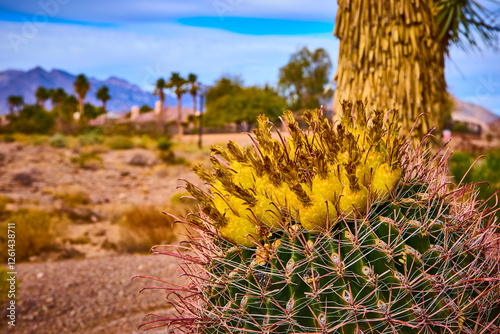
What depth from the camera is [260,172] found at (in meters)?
1.62

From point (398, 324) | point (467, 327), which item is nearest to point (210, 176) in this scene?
point (398, 324)

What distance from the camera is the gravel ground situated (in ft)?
16.5

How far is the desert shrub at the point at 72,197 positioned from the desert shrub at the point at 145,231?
494 centimetres

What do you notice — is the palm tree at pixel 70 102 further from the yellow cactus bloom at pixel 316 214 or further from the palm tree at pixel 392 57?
the yellow cactus bloom at pixel 316 214

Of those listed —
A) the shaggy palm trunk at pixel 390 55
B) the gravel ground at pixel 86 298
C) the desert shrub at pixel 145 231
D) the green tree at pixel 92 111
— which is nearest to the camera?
the shaggy palm trunk at pixel 390 55

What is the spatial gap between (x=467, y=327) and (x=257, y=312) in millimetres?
809

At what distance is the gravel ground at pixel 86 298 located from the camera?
5.02 metres

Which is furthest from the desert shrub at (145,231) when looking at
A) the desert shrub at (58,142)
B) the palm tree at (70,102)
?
the palm tree at (70,102)

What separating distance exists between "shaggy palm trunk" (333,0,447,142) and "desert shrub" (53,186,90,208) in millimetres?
12599

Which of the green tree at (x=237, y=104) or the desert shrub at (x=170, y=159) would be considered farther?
the green tree at (x=237, y=104)

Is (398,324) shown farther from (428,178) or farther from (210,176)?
(210,176)

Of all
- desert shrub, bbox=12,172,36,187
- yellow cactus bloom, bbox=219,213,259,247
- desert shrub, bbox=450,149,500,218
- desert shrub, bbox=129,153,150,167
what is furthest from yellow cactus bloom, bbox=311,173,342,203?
desert shrub, bbox=129,153,150,167

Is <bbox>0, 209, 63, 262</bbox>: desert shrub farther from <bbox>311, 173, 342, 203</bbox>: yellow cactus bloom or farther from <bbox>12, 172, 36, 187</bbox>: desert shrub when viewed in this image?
<bbox>12, 172, 36, 187</bbox>: desert shrub

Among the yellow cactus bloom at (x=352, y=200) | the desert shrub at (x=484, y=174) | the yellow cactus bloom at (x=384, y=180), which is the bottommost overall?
the desert shrub at (x=484, y=174)
